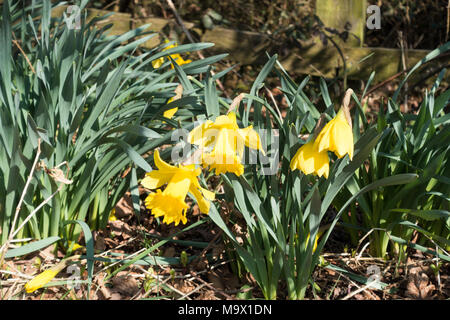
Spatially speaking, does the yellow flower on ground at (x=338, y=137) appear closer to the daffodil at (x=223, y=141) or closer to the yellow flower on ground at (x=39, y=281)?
the daffodil at (x=223, y=141)

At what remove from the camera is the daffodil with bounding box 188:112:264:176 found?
4.60 feet

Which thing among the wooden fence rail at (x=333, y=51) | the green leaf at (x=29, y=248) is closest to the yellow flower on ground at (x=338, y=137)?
the green leaf at (x=29, y=248)

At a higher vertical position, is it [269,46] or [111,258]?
[269,46]

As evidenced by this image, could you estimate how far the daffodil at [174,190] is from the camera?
4.70 feet

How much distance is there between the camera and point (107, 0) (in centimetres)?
485

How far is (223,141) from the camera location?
4.62ft

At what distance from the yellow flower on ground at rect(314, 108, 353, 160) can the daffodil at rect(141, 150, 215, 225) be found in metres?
0.34

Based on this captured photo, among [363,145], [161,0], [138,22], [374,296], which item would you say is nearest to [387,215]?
[374,296]

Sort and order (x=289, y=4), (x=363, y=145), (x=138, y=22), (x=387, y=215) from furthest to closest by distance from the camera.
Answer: (x=289, y=4)
(x=138, y=22)
(x=387, y=215)
(x=363, y=145)

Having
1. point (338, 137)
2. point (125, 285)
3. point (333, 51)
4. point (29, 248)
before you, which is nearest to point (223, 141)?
point (338, 137)

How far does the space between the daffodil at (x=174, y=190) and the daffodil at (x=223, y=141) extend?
0.21 ft

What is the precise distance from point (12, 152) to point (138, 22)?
230 cm

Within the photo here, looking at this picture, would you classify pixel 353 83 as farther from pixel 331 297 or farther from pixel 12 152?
pixel 12 152

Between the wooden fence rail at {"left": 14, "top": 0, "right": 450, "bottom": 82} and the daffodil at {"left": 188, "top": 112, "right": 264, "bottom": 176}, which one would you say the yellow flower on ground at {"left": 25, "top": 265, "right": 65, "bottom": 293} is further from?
the wooden fence rail at {"left": 14, "top": 0, "right": 450, "bottom": 82}
